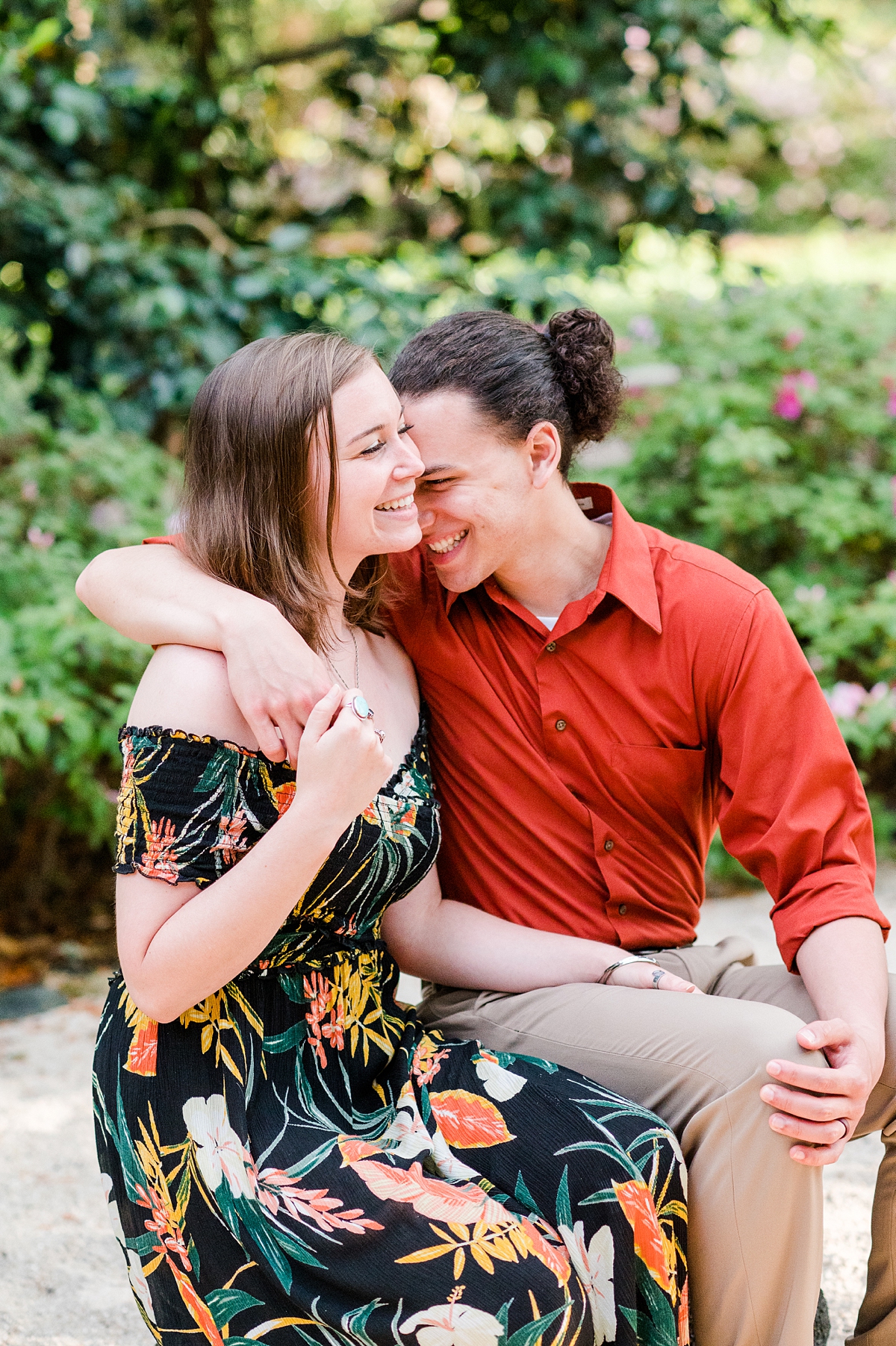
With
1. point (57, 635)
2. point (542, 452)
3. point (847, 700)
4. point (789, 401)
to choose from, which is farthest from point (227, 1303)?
point (789, 401)

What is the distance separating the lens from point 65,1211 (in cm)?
276

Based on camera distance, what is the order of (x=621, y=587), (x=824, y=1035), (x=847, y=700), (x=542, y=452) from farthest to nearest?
(x=847, y=700)
(x=542, y=452)
(x=621, y=587)
(x=824, y=1035)

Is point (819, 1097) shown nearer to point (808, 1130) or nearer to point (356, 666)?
point (808, 1130)

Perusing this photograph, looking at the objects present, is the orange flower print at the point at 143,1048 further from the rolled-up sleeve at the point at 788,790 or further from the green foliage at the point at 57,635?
the green foliage at the point at 57,635

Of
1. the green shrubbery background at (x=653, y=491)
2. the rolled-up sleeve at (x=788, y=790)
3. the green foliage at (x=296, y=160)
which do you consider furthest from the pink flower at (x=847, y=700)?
the rolled-up sleeve at (x=788, y=790)

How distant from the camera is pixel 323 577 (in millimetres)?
2100

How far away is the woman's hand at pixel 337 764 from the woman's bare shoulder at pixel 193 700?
0.15 metres

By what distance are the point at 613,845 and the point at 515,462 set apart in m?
0.73

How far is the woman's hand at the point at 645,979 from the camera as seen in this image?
2.05m

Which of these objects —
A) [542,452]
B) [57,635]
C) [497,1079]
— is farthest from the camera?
[57,635]

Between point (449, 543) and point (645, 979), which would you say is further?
point (449, 543)

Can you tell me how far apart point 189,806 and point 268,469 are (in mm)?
549

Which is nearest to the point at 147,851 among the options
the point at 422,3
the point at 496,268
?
the point at 496,268

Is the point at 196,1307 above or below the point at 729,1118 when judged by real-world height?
below
